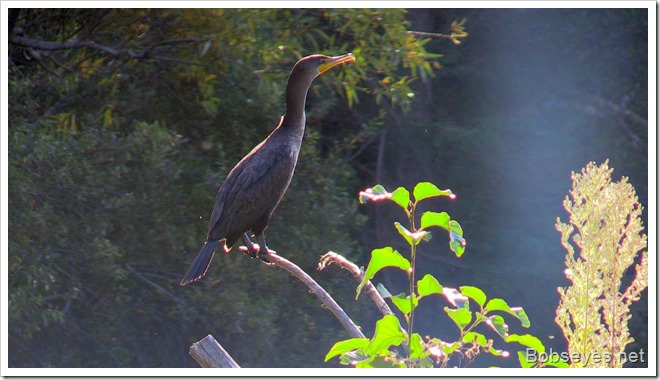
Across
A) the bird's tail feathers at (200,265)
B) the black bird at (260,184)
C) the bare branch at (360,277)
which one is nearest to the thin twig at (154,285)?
the black bird at (260,184)

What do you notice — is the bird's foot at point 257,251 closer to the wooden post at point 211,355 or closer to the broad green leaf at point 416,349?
the wooden post at point 211,355

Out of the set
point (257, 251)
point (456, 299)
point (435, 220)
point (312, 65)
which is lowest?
point (257, 251)

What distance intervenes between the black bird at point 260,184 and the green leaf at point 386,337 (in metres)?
1.34

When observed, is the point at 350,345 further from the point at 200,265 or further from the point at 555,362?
the point at 200,265

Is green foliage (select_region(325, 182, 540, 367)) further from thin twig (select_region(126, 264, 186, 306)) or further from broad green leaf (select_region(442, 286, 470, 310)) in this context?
thin twig (select_region(126, 264, 186, 306))

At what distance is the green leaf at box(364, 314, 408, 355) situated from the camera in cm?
128

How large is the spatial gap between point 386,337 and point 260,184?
1.46 meters

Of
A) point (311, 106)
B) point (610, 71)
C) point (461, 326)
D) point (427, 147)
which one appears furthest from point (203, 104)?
point (461, 326)

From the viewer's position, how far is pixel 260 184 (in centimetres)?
271

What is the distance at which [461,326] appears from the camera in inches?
50.1

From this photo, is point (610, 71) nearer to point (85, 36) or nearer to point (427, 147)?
point (427, 147)

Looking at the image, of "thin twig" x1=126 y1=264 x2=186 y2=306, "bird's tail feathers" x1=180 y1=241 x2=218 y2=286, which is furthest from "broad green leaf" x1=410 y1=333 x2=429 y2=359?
"thin twig" x1=126 y1=264 x2=186 y2=306

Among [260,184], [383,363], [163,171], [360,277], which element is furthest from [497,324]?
[163,171]

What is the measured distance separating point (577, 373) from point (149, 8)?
3.42 m
